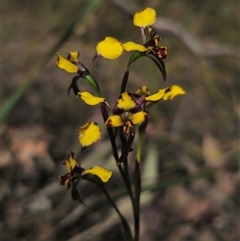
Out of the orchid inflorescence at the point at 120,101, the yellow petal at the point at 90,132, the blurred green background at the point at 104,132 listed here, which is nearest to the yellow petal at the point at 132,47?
the orchid inflorescence at the point at 120,101

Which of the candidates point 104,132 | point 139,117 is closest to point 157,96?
point 139,117

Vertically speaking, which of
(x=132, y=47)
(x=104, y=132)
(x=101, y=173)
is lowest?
(x=101, y=173)

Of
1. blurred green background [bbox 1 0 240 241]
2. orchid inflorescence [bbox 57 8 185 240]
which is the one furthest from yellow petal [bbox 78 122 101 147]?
blurred green background [bbox 1 0 240 241]

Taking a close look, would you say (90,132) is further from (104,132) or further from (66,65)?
(104,132)

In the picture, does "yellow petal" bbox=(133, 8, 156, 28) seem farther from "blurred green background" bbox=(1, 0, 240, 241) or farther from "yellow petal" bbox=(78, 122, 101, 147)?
"blurred green background" bbox=(1, 0, 240, 241)

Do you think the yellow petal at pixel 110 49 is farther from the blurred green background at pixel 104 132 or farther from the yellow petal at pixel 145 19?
the blurred green background at pixel 104 132

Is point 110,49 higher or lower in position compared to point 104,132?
lower
